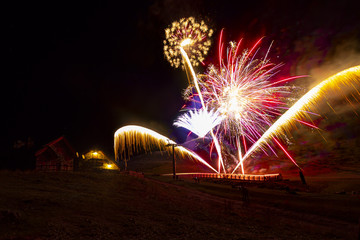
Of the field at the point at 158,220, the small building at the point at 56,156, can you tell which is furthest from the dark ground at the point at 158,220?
the small building at the point at 56,156

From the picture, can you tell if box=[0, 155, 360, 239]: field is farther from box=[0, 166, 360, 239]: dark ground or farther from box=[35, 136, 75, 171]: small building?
box=[35, 136, 75, 171]: small building

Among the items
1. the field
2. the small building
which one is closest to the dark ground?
the field

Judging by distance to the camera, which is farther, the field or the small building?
the small building

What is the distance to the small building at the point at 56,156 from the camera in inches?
1180

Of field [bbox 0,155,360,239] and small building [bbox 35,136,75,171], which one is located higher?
small building [bbox 35,136,75,171]

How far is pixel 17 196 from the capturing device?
8.67 m

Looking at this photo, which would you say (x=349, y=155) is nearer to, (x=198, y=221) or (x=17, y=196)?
(x=198, y=221)

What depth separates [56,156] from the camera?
31578 millimetres

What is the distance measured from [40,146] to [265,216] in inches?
1342

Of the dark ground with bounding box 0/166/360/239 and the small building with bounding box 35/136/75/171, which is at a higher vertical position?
the small building with bounding box 35/136/75/171

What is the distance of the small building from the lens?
30.0 metres

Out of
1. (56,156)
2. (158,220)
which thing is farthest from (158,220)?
(56,156)

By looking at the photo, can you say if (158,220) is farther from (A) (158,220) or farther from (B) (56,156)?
(B) (56,156)

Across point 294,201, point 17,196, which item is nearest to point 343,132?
point 294,201
